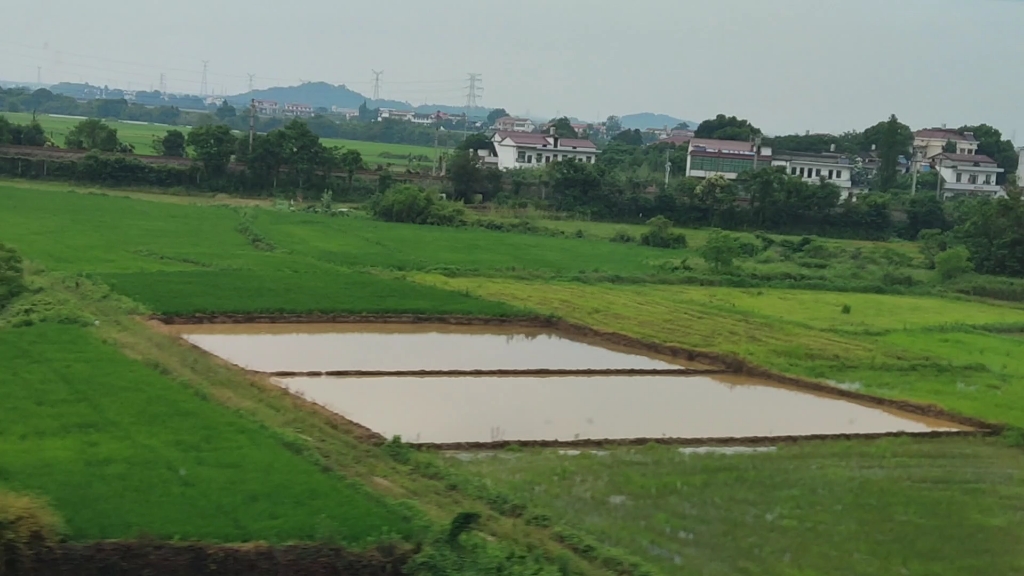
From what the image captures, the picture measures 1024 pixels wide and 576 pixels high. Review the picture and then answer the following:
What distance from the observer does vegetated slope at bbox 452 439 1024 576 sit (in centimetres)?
904

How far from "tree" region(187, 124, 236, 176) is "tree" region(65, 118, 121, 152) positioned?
526cm

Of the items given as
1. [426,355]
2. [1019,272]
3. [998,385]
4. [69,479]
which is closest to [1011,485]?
[998,385]

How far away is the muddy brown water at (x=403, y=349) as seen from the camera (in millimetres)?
15812

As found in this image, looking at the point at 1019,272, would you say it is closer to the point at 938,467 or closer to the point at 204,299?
the point at 938,467

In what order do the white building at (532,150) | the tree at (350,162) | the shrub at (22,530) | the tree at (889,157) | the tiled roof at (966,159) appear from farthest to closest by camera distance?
the white building at (532,150) → the tiled roof at (966,159) → the tree at (889,157) → the tree at (350,162) → the shrub at (22,530)

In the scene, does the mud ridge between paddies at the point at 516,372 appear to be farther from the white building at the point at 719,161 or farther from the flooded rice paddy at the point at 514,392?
the white building at the point at 719,161

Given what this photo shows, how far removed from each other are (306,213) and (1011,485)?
27.3 metres

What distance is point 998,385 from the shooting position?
16938 millimetres

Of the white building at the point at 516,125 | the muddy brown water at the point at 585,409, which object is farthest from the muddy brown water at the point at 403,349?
the white building at the point at 516,125

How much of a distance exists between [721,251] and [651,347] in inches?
413

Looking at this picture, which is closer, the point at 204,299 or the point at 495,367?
the point at 495,367

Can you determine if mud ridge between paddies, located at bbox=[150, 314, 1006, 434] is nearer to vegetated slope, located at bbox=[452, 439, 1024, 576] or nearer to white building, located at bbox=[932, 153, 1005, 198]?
vegetated slope, located at bbox=[452, 439, 1024, 576]

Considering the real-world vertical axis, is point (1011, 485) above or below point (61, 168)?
below

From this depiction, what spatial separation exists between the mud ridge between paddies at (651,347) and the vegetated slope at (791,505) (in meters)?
1.57
